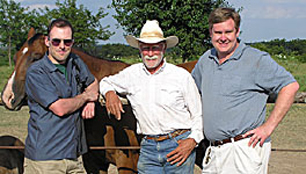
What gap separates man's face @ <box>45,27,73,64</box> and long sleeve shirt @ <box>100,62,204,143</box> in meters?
0.60

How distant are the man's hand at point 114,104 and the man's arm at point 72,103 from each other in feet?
0.48

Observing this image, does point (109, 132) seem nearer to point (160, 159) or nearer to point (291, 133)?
point (160, 159)

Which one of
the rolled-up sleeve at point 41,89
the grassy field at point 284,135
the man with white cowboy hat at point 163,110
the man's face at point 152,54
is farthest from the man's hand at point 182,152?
the grassy field at point 284,135

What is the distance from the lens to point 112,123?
394cm

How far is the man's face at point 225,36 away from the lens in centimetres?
Result: 264

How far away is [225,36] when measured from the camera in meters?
2.66

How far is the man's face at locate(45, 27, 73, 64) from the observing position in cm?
270

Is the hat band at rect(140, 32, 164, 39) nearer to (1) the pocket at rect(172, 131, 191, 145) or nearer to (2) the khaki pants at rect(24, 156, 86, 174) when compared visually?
(1) the pocket at rect(172, 131, 191, 145)

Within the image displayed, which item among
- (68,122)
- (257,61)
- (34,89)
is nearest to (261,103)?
(257,61)

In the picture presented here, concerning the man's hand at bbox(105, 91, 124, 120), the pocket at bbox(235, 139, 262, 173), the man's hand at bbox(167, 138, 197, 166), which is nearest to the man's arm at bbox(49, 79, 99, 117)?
the man's hand at bbox(105, 91, 124, 120)

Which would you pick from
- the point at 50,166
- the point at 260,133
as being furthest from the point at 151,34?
the point at 50,166

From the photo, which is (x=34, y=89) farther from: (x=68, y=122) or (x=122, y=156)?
(x=122, y=156)

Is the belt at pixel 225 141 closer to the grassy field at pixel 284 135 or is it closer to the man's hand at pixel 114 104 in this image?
the man's hand at pixel 114 104

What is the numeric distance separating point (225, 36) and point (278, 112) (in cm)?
68
